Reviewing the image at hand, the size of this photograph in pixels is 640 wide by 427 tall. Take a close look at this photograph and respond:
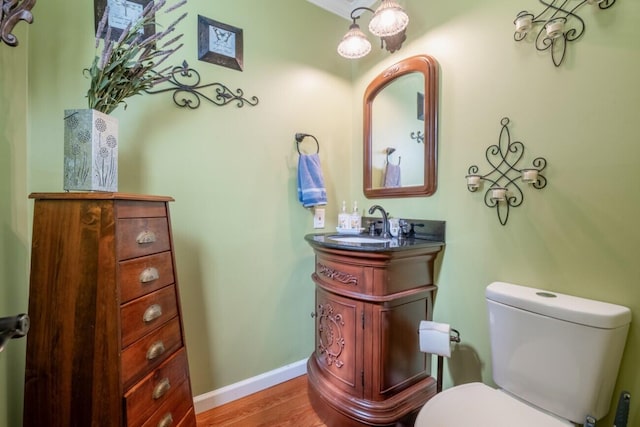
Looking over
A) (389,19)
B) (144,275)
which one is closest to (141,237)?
(144,275)

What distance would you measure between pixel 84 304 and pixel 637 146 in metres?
1.88

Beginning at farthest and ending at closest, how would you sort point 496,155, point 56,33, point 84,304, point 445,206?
1. point 445,206
2. point 496,155
3. point 56,33
4. point 84,304

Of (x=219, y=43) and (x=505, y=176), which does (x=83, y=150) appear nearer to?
(x=219, y=43)

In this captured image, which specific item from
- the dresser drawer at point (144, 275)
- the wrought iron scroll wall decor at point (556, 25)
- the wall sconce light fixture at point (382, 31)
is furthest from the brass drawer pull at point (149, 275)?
the wrought iron scroll wall decor at point (556, 25)

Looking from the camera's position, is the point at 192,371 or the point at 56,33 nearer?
the point at 56,33

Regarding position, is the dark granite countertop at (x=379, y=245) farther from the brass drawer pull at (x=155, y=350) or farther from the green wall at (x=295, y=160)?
the brass drawer pull at (x=155, y=350)

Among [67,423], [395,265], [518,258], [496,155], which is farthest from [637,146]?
[67,423]

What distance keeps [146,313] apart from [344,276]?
0.85 metres

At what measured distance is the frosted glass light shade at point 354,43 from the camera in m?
1.66

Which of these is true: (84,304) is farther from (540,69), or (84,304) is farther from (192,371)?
(540,69)

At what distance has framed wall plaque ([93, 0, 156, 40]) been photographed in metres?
1.27

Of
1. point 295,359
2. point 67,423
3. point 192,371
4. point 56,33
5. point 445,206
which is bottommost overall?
point 295,359

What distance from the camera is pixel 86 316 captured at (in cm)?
87

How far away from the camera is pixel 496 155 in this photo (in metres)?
1.30
